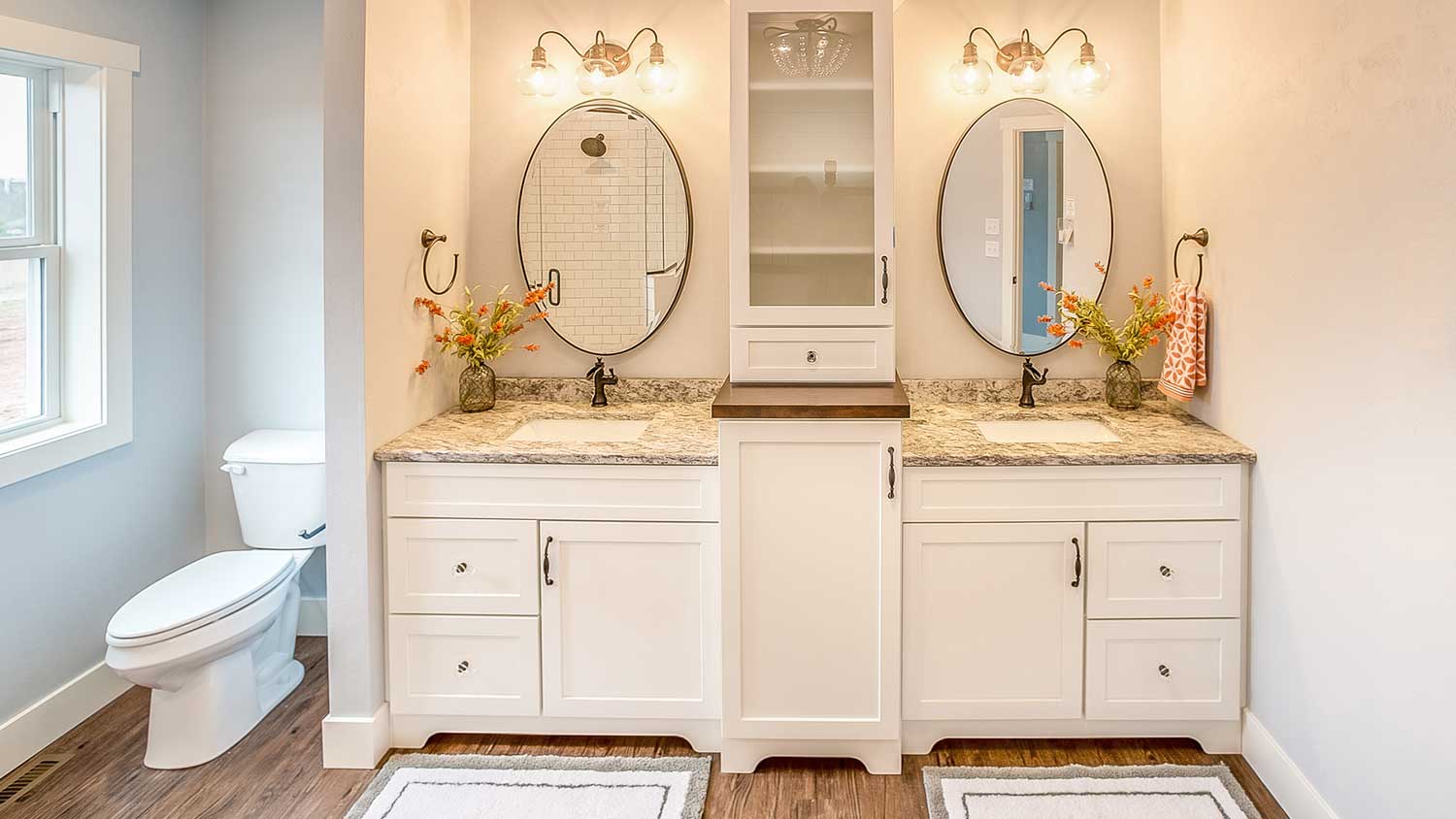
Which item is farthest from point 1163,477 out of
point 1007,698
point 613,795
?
point 613,795

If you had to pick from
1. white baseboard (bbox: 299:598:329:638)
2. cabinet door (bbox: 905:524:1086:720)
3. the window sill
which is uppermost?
the window sill

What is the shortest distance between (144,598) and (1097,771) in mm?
2426

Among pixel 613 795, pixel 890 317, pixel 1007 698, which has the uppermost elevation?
pixel 890 317

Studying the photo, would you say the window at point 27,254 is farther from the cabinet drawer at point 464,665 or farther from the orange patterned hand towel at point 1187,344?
the orange patterned hand towel at point 1187,344

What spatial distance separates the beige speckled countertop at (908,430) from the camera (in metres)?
2.56

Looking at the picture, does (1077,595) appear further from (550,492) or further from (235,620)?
(235,620)

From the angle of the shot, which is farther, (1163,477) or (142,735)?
(142,735)

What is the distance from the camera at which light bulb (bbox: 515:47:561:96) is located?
124 inches

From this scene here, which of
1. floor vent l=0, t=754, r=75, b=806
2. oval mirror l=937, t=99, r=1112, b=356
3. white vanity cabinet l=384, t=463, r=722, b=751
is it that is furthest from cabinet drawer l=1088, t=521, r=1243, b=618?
floor vent l=0, t=754, r=75, b=806

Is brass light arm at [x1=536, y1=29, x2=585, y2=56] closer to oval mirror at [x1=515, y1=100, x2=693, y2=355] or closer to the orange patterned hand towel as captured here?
oval mirror at [x1=515, y1=100, x2=693, y2=355]

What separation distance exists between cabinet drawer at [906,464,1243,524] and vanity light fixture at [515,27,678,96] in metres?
1.48

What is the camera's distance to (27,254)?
2.76 meters

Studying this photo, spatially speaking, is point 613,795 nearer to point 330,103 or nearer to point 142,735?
point 142,735

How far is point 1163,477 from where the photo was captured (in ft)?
8.42
